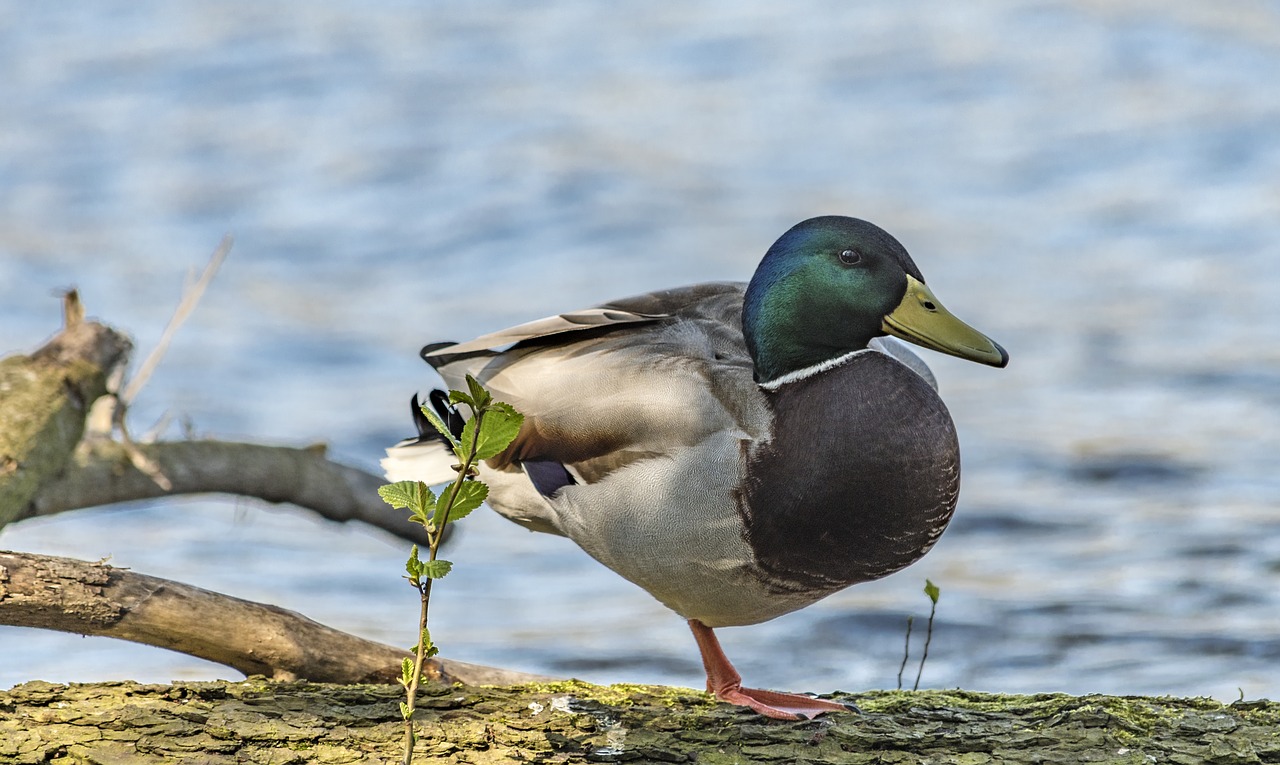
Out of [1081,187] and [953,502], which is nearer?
[953,502]

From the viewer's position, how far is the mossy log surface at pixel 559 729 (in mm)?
3295

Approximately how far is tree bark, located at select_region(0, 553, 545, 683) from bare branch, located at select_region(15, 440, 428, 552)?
7.26 ft

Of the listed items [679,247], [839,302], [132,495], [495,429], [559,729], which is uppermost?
[679,247]

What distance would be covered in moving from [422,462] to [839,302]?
1298mm

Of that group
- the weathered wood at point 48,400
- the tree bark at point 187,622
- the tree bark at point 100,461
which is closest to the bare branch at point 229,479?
the tree bark at point 100,461

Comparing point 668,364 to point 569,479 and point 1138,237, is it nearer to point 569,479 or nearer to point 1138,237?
point 569,479

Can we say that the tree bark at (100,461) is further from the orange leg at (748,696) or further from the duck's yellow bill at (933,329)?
the duck's yellow bill at (933,329)

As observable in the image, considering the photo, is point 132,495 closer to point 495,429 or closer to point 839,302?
point 839,302

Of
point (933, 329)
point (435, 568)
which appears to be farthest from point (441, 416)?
point (435, 568)

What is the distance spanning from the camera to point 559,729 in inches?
137

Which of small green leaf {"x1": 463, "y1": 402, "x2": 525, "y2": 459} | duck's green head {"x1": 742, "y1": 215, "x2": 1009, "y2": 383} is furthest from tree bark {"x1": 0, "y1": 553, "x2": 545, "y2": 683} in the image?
duck's green head {"x1": 742, "y1": 215, "x2": 1009, "y2": 383}

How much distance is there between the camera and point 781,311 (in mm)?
4039

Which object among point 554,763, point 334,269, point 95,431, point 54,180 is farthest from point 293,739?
point 54,180

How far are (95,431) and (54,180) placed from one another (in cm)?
888
